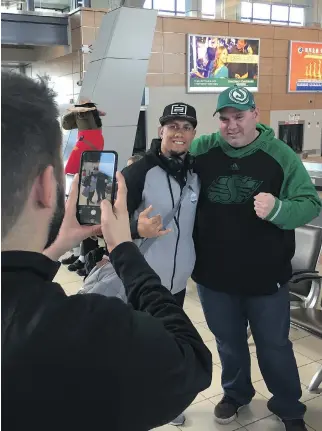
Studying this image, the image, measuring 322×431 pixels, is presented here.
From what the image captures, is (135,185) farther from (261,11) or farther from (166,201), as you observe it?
(261,11)

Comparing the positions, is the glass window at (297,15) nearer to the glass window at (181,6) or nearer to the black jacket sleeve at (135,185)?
the glass window at (181,6)

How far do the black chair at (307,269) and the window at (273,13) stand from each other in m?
8.26

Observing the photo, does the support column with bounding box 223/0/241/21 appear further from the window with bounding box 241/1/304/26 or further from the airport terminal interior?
the window with bounding box 241/1/304/26

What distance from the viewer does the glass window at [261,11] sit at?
10.5 meters

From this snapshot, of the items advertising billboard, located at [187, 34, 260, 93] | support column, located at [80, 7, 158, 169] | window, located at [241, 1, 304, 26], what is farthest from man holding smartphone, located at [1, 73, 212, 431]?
window, located at [241, 1, 304, 26]

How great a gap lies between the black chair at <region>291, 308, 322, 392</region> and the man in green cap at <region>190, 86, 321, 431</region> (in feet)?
1.06

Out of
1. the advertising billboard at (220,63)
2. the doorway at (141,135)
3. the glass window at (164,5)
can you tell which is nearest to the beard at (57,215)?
the doorway at (141,135)

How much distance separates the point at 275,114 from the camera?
10.2 metres

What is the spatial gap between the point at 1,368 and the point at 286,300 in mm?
1798

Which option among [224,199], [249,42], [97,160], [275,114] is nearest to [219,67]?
[249,42]

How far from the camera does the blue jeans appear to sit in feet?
7.16

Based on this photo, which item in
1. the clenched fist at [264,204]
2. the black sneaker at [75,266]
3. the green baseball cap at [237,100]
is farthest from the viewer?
the black sneaker at [75,266]

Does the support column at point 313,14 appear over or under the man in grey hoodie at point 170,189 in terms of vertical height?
over

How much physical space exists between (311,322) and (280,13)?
33.2 feet
